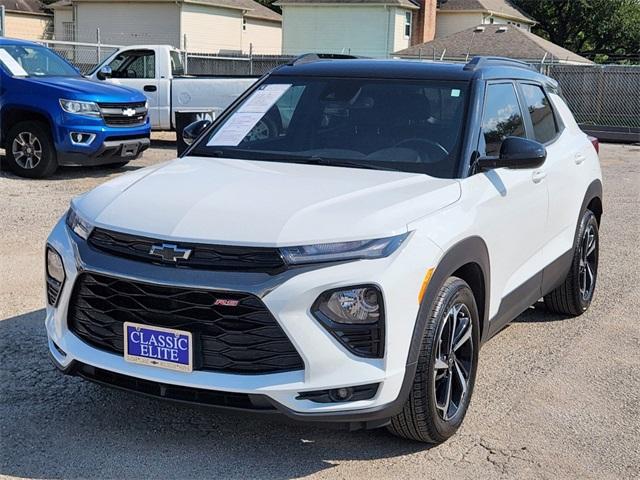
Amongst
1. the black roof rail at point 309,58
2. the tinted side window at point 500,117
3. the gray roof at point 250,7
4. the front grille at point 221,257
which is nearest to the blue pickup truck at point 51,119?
the black roof rail at point 309,58

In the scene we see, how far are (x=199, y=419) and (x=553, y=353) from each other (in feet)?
8.22

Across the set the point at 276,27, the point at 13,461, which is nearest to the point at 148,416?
the point at 13,461

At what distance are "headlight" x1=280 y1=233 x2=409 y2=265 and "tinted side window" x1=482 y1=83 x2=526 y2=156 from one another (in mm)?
1438

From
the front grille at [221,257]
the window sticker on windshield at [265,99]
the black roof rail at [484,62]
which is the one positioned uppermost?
the black roof rail at [484,62]

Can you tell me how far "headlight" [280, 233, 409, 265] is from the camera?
11.0 ft

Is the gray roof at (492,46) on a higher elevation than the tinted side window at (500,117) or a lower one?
higher

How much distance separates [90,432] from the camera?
3971mm

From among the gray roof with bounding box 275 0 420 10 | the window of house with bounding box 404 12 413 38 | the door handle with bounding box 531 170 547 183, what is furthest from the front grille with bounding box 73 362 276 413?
the window of house with bounding box 404 12 413 38

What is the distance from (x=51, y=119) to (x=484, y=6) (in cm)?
3739

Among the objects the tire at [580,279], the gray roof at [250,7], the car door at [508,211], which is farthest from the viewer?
the gray roof at [250,7]

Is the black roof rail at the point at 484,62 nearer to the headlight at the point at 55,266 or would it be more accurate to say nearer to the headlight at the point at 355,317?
the headlight at the point at 355,317

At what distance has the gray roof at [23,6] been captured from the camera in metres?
45.5

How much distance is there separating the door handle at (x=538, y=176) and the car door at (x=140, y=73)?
39.0 feet

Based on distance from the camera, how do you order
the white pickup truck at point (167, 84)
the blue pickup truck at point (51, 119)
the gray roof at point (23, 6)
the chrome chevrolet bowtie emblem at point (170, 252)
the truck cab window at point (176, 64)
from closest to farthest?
the chrome chevrolet bowtie emblem at point (170, 252) → the blue pickup truck at point (51, 119) → the white pickup truck at point (167, 84) → the truck cab window at point (176, 64) → the gray roof at point (23, 6)
